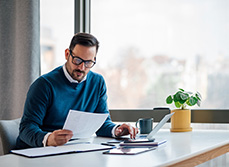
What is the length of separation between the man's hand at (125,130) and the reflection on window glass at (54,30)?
130 centimetres

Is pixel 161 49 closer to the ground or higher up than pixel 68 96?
higher up

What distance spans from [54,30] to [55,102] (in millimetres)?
1208

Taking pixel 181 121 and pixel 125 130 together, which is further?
pixel 181 121

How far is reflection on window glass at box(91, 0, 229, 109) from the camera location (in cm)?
271

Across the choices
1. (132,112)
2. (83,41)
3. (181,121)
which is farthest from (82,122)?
(132,112)

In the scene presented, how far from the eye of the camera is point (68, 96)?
2133 millimetres

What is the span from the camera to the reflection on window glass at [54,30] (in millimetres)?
3088

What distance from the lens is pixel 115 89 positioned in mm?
2975

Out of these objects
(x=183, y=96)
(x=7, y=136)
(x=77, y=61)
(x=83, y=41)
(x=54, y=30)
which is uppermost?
(x=54, y=30)

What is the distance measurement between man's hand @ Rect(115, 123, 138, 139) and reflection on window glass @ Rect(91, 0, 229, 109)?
93cm

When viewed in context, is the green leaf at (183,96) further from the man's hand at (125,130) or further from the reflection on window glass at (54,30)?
the reflection on window glass at (54,30)

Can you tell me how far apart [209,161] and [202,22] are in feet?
Answer: 4.47

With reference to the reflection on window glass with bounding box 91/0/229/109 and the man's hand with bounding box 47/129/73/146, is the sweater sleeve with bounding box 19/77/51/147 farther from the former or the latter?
the reflection on window glass with bounding box 91/0/229/109

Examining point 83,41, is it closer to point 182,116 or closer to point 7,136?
point 7,136
